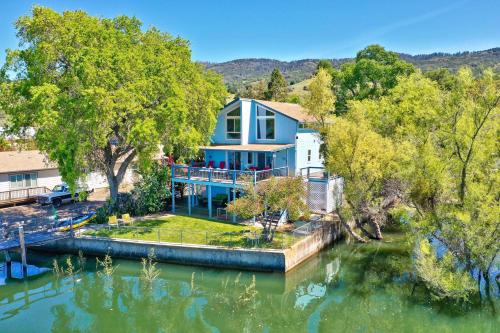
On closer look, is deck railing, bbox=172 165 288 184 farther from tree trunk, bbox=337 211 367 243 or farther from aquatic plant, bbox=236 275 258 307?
aquatic plant, bbox=236 275 258 307

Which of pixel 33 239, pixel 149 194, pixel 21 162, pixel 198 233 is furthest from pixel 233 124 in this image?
pixel 21 162

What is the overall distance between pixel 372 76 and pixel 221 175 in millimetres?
31906

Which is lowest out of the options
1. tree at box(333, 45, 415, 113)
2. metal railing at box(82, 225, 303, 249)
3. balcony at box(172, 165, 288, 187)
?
metal railing at box(82, 225, 303, 249)

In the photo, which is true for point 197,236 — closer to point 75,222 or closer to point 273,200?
point 273,200

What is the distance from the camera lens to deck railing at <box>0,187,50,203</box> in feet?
108

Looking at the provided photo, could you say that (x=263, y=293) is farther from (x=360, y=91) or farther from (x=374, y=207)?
(x=360, y=91)

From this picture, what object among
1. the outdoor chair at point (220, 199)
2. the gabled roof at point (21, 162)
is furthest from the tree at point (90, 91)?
the gabled roof at point (21, 162)

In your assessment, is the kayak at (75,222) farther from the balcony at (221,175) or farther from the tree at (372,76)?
the tree at (372,76)

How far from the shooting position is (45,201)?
1278 inches

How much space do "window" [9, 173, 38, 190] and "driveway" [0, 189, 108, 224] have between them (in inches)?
94.2

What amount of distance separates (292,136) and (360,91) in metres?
26.0

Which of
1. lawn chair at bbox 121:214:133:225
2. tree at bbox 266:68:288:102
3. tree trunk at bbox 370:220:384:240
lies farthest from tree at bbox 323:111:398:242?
tree at bbox 266:68:288:102

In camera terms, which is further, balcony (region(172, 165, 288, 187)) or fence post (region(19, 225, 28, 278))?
balcony (region(172, 165, 288, 187))

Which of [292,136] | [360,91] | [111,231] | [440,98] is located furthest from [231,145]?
[360,91]
